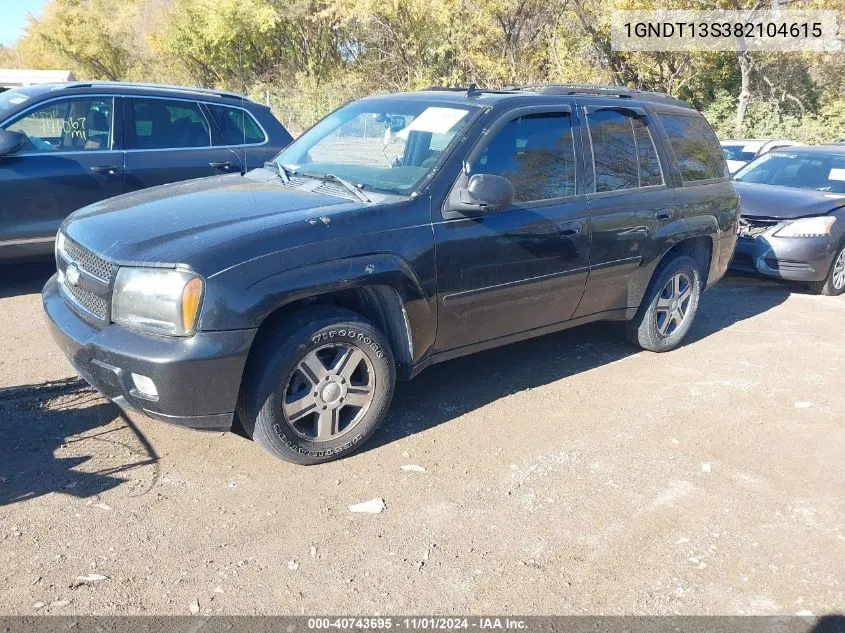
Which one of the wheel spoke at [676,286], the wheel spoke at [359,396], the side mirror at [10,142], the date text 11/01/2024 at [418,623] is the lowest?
the date text 11/01/2024 at [418,623]

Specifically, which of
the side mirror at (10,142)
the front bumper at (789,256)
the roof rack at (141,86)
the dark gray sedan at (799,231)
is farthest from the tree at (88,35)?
the front bumper at (789,256)

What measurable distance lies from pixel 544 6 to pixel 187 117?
18.2m

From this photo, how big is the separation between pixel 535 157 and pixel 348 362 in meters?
1.81

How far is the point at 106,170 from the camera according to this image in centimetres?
658

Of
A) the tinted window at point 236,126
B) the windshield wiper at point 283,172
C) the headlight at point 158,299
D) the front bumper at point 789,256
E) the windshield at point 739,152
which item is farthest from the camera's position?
the windshield at point 739,152

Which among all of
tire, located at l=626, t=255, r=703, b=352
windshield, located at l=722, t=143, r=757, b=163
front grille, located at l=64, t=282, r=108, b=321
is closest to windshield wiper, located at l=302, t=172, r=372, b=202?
front grille, located at l=64, t=282, r=108, b=321

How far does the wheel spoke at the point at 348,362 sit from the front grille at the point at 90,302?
1.13m

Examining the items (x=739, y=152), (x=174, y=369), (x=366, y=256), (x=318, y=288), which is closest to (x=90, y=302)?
(x=174, y=369)

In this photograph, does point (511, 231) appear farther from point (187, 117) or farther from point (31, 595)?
point (187, 117)

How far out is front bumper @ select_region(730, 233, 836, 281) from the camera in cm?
780

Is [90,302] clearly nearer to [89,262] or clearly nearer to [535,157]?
[89,262]

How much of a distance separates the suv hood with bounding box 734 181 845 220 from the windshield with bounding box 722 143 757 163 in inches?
224

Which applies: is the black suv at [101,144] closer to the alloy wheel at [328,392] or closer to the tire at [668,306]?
the alloy wheel at [328,392]

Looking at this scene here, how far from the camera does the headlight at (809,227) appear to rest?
308 inches
